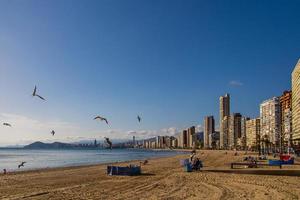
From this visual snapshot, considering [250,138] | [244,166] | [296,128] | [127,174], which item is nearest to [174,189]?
[127,174]

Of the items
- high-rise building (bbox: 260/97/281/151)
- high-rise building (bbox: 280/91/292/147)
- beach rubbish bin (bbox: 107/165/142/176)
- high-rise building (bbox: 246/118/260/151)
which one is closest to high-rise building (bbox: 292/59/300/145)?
high-rise building (bbox: 280/91/292/147)

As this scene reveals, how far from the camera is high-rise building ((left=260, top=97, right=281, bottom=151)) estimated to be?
148125 mm

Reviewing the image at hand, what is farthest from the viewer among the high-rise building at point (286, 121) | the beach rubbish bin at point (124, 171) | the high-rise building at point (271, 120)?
the high-rise building at point (271, 120)

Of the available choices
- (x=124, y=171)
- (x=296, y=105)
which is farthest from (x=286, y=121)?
(x=124, y=171)

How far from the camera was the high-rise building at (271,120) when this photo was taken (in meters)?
148

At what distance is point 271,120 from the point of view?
156 meters

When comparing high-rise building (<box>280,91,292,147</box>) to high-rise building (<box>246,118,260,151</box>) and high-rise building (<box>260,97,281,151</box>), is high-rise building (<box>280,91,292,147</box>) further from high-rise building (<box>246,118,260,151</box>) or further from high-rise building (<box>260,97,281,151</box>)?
high-rise building (<box>246,118,260,151</box>)

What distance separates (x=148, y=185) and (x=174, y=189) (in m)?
2.70

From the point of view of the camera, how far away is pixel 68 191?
68.3 feet

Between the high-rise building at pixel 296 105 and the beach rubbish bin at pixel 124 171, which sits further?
the high-rise building at pixel 296 105

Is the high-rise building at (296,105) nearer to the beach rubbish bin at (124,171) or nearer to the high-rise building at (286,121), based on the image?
the high-rise building at (286,121)

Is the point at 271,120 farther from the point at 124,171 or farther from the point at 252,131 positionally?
the point at 124,171

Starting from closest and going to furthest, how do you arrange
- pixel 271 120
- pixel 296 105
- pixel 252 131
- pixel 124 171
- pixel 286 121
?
pixel 124 171, pixel 296 105, pixel 286 121, pixel 271 120, pixel 252 131

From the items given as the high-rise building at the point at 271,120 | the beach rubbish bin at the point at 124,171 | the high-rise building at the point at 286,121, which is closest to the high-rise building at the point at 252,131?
the high-rise building at the point at 271,120
